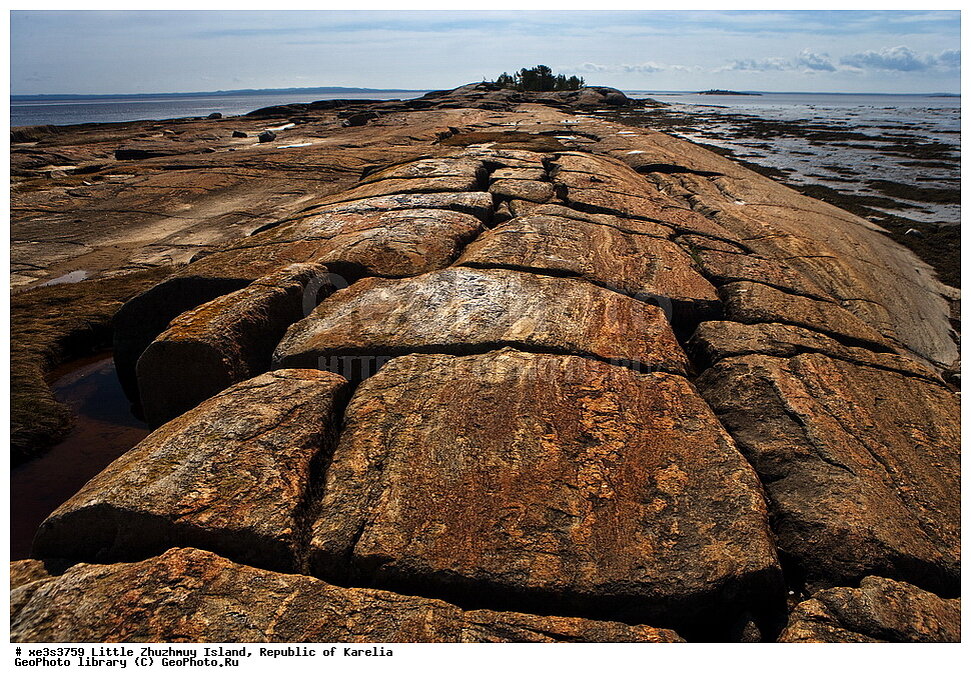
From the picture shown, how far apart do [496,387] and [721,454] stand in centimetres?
87

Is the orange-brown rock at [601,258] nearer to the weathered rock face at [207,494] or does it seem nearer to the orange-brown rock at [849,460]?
the orange-brown rock at [849,460]

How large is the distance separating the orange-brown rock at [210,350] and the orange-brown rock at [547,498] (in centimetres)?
78

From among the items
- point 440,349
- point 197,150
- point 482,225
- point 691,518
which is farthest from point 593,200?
point 197,150

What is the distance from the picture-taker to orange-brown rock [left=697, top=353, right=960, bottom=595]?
1965 mm

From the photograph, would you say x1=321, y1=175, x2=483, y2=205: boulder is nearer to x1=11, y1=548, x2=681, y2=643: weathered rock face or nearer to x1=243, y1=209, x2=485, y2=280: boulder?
x1=243, y1=209, x2=485, y2=280: boulder

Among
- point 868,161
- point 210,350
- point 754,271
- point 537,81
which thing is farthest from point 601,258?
point 537,81

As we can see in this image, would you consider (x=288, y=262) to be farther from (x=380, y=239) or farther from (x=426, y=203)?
(x=426, y=203)

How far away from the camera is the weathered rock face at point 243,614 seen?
1640 mm

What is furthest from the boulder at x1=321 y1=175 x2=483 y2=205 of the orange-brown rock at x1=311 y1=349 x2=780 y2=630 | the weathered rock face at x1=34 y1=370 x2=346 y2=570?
the weathered rock face at x1=34 y1=370 x2=346 y2=570

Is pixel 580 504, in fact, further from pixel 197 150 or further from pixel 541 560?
pixel 197 150

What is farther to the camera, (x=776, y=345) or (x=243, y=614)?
(x=776, y=345)

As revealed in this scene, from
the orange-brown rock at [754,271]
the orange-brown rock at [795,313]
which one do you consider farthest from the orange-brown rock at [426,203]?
the orange-brown rock at [795,313]

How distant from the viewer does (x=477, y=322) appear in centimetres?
288

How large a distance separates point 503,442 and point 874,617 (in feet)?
4.00
